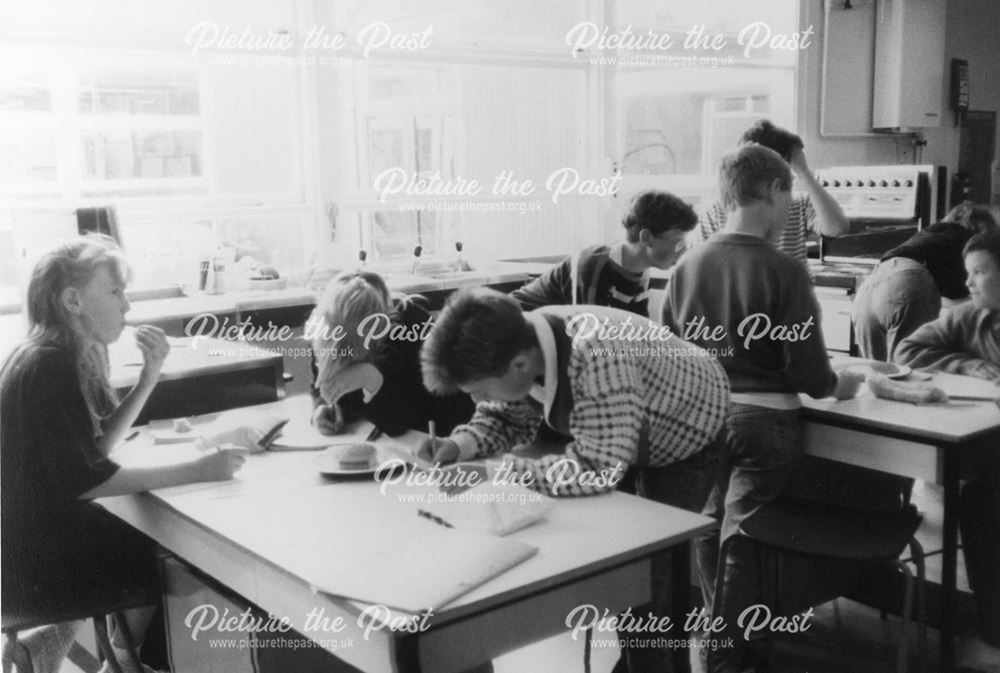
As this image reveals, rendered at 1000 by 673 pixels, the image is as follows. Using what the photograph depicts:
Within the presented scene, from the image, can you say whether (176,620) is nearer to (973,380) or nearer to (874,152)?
(973,380)

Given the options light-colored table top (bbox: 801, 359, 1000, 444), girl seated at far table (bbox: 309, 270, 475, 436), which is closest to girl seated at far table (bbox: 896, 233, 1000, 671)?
light-colored table top (bbox: 801, 359, 1000, 444)

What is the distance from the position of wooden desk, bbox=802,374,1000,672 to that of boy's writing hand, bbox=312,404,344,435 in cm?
124

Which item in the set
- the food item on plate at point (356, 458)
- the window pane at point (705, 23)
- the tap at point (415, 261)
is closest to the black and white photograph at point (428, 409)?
the food item on plate at point (356, 458)

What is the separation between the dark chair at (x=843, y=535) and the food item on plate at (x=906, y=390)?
0.33m

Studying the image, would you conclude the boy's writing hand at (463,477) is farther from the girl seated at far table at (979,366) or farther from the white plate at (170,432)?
the girl seated at far table at (979,366)

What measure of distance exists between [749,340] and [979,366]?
2.93ft

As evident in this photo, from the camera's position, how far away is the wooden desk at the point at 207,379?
122 inches

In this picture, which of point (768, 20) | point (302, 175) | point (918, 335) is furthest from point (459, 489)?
point (768, 20)

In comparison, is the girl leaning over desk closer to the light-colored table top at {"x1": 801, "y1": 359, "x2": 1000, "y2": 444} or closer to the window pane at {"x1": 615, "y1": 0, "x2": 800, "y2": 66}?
the light-colored table top at {"x1": 801, "y1": 359, "x2": 1000, "y2": 444}

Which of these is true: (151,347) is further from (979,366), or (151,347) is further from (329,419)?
(979,366)

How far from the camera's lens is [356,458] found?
7.34ft

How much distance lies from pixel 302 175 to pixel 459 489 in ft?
12.0

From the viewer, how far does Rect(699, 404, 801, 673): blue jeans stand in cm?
254

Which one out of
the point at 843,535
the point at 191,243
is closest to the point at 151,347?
the point at 843,535
